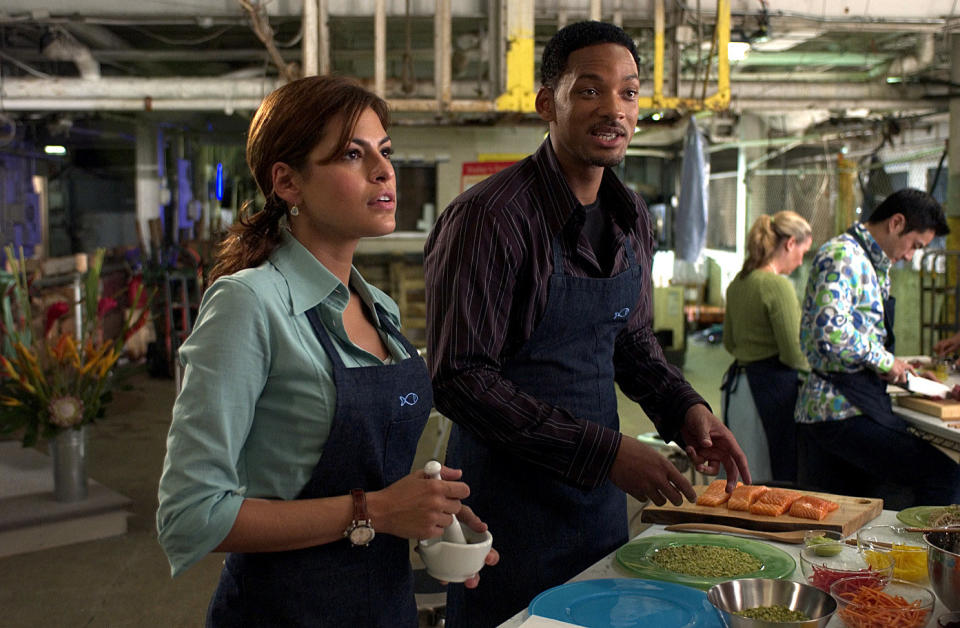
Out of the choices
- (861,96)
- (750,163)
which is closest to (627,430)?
(861,96)

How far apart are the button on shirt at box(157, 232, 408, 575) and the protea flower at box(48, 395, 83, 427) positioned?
4045 millimetres

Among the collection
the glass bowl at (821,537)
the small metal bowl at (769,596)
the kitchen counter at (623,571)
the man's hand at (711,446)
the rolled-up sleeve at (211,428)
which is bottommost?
the kitchen counter at (623,571)

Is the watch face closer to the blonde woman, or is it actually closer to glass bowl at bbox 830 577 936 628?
glass bowl at bbox 830 577 936 628

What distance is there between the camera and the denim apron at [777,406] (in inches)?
182

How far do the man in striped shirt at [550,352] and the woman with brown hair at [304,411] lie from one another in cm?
34

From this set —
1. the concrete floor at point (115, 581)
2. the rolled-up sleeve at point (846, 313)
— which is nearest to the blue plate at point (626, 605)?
the concrete floor at point (115, 581)

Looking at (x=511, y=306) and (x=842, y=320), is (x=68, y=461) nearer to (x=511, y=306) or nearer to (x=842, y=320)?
(x=511, y=306)

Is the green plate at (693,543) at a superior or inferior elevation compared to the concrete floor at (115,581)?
superior

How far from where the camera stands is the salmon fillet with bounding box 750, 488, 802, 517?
217 centimetres

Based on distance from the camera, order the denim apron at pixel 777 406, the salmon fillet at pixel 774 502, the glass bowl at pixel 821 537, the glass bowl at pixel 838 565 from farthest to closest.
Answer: the denim apron at pixel 777 406 → the salmon fillet at pixel 774 502 → the glass bowl at pixel 821 537 → the glass bowl at pixel 838 565

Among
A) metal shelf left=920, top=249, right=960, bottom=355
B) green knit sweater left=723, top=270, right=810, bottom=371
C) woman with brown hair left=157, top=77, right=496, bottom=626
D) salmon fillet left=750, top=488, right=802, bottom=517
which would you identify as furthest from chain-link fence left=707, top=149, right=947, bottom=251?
woman with brown hair left=157, top=77, right=496, bottom=626

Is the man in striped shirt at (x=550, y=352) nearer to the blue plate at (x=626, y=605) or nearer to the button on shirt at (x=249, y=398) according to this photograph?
the blue plate at (x=626, y=605)

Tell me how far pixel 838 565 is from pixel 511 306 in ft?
2.79

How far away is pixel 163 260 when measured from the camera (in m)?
11.5
